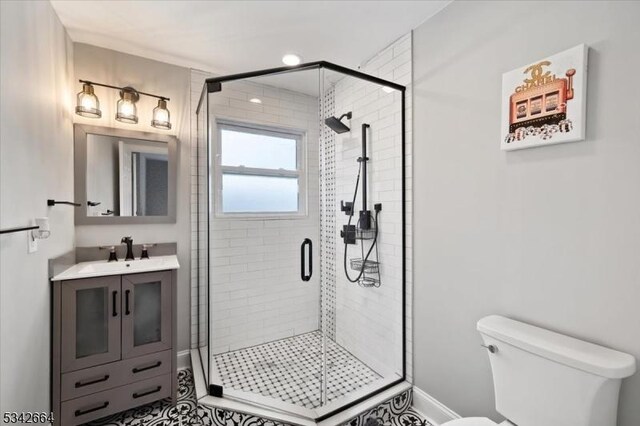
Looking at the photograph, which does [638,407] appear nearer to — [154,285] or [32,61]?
[154,285]

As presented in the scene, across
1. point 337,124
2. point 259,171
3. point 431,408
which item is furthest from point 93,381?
point 337,124

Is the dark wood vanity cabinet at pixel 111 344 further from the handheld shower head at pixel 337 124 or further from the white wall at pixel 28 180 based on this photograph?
the handheld shower head at pixel 337 124

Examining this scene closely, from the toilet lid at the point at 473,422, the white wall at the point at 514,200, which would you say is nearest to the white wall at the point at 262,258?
the white wall at the point at 514,200

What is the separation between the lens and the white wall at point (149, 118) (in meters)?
2.21

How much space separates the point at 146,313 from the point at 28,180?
3.37ft

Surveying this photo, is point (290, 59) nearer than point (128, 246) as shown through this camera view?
No

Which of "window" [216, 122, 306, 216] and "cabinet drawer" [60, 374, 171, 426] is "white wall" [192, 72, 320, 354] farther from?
"cabinet drawer" [60, 374, 171, 426]

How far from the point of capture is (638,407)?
1.09 meters

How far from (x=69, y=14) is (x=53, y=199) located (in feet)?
3.92

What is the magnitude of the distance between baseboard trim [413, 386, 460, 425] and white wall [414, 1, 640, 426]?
50mm

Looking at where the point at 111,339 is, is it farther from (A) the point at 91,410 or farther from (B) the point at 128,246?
(B) the point at 128,246

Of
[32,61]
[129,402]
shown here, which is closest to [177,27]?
[32,61]

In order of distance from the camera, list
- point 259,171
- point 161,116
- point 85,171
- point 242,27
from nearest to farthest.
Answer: point 242,27
point 85,171
point 161,116
point 259,171

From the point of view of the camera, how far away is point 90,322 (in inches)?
71.2
